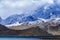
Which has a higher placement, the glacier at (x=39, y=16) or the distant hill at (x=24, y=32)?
the glacier at (x=39, y=16)

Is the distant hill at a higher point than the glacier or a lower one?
lower

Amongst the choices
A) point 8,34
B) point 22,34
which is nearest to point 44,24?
point 22,34

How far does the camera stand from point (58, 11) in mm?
1641

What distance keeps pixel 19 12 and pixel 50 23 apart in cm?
39

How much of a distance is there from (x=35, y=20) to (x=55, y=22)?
0.23 meters

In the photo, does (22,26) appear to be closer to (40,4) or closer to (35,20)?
(35,20)

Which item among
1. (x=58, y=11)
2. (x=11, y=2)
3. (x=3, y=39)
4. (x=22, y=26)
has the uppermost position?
(x=11, y=2)

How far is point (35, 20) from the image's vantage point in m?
1.65

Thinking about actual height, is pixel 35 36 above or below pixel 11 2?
below

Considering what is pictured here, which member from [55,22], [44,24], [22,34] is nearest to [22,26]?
[22,34]

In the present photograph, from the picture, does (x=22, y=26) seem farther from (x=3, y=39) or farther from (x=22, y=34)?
(x=3, y=39)

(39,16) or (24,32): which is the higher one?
(39,16)

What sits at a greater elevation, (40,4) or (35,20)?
(40,4)

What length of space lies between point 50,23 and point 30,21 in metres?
0.23
